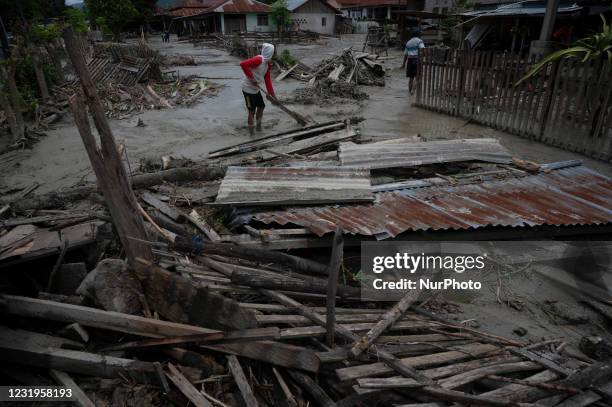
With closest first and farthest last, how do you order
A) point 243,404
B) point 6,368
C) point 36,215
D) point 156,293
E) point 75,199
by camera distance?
point 243,404 < point 6,368 < point 156,293 < point 36,215 < point 75,199

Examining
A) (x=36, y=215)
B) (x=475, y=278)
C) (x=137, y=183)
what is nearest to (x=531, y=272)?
(x=475, y=278)

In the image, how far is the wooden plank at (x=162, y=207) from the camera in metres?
4.51

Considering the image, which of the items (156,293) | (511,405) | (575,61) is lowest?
(511,405)

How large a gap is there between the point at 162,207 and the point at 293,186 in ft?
5.35

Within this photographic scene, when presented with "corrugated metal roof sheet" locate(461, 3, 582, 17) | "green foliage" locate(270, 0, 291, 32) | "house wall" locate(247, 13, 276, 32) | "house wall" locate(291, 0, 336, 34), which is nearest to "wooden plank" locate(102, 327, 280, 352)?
"corrugated metal roof sheet" locate(461, 3, 582, 17)

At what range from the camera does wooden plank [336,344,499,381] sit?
2.39 meters

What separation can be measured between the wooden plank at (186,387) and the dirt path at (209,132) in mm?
4966

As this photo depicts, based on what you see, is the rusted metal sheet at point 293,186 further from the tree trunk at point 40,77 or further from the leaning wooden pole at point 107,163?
the tree trunk at point 40,77

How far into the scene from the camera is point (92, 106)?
259cm

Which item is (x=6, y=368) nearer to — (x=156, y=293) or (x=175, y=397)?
(x=156, y=293)

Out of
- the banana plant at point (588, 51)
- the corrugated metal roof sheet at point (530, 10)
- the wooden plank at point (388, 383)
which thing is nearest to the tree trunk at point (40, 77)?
the banana plant at point (588, 51)

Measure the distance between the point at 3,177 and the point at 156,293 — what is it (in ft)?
18.4

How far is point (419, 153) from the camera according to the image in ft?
19.1

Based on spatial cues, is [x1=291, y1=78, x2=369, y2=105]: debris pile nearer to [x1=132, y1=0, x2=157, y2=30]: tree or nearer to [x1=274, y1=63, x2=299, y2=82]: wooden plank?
[x1=274, y1=63, x2=299, y2=82]: wooden plank
